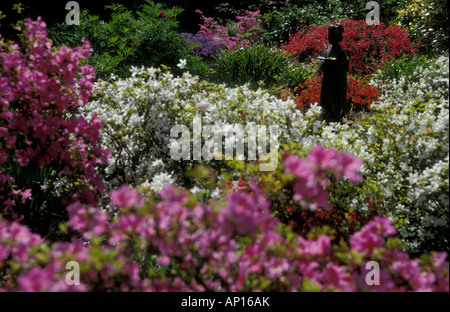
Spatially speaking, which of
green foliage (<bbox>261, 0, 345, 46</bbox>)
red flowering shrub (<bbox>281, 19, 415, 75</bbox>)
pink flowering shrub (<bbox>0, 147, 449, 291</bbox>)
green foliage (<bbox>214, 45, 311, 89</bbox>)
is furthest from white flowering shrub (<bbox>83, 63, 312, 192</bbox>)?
green foliage (<bbox>261, 0, 345, 46</bbox>)

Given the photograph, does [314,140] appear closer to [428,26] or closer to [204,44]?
[428,26]

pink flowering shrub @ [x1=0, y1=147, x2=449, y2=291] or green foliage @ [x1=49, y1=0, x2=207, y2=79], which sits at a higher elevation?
green foliage @ [x1=49, y1=0, x2=207, y2=79]

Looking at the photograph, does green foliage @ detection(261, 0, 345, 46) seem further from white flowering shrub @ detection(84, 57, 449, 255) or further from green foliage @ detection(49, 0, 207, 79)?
white flowering shrub @ detection(84, 57, 449, 255)

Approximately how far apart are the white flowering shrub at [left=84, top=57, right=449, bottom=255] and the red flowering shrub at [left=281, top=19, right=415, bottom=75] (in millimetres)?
4992

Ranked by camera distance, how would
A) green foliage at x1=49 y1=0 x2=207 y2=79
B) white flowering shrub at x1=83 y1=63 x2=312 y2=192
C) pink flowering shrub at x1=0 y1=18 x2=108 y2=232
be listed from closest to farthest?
pink flowering shrub at x1=0 y1=18 x2=108 y2=232
white flowering shrub at x1=83 y1=63 x2=312 y2=192
green foliage at x1=49 y1=0 x2=207 y2=79

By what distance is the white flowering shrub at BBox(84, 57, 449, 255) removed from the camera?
2.54 metres

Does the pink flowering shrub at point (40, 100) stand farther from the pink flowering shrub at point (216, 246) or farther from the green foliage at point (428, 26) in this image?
the green foliage at point (428, 26)

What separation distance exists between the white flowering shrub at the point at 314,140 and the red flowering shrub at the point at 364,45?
4992 millimetres

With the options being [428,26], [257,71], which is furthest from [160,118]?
[428,26]

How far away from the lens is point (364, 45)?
7.99 metres

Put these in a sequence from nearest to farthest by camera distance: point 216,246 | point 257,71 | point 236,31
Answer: point 216,246, point 257,71, point 236,31

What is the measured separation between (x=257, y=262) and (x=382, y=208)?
5.72ft

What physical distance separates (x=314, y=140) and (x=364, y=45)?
5995 mm

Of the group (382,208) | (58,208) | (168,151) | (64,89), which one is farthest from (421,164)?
(58,208)
